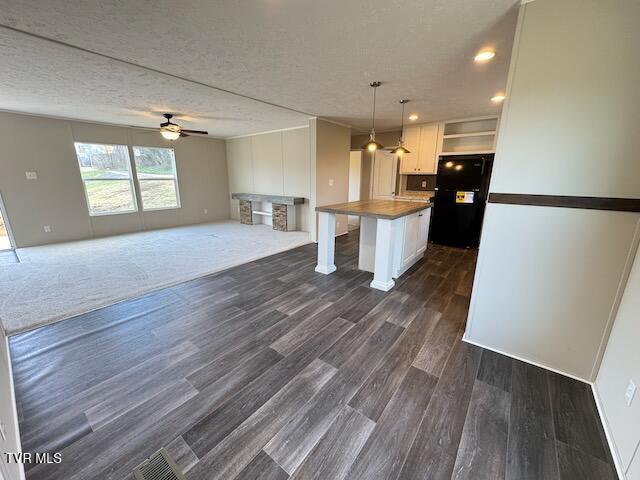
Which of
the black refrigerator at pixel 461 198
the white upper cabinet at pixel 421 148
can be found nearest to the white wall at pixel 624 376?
the black refrigerator at pixel 461 198

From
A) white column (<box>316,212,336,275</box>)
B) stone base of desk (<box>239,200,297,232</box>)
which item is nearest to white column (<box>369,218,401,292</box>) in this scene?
white column (<box>316,212,336,275</box>)

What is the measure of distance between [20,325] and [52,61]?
250cm

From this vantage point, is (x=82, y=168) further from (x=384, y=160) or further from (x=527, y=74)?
(x=527, y=74)

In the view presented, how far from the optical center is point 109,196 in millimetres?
5820

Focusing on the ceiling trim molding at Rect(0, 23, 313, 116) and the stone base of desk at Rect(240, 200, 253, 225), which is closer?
the ceiling trim molding at Rect(0, 23, 313, 116)

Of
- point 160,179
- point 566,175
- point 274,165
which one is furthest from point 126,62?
point 160,179

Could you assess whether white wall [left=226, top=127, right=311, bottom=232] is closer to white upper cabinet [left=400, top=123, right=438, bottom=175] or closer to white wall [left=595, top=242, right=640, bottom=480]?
white upper cabinet [left=400, top=123, right=438, bottom=175]

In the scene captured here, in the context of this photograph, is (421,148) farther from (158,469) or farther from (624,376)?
(158,469)

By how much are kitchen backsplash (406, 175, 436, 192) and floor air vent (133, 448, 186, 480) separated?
5.88 m

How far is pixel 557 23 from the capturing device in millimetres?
1541

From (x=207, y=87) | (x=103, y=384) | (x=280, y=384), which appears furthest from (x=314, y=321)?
(x=207, y=87)

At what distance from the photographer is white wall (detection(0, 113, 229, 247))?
181 inches

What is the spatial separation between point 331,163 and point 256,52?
327 centimetres

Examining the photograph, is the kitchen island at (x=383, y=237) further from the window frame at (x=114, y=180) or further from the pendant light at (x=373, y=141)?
the window frame at (x=114, y=180)
